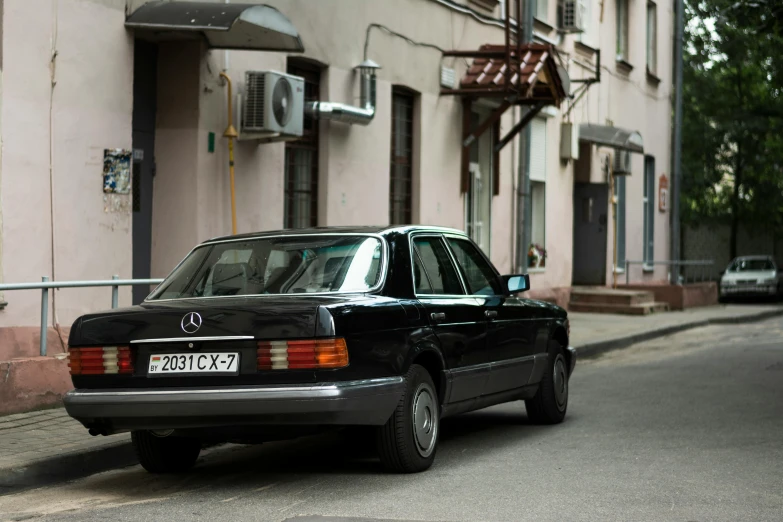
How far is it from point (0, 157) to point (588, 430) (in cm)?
529

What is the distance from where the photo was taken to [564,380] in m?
10.3

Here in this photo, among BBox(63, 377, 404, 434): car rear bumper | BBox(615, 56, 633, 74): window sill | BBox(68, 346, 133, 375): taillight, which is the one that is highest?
BBox(615, 56, 633, 74): window sill

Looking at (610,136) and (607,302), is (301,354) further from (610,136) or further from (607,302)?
(610,136)

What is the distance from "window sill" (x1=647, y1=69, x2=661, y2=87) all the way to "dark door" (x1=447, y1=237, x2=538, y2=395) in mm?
21379

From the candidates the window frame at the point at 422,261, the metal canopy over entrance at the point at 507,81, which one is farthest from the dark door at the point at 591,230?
the window frame at the point at 422,261

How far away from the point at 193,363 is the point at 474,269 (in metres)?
2.72

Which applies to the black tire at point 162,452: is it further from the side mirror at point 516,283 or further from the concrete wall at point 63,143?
the concrete wall at point 63,143

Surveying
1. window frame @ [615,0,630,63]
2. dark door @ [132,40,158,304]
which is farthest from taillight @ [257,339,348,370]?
window frame @ [615,0,630,63]

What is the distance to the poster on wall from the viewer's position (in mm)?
12211

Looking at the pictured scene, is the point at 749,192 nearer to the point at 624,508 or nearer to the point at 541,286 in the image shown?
the point at 541,286

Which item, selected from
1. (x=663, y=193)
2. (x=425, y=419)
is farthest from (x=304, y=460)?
(x=663, y=193)

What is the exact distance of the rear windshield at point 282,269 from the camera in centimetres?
760

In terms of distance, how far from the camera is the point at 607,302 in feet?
81.5

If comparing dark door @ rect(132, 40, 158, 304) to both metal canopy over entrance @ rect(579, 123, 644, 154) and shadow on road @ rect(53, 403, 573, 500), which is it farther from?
metal canopy over entrance @ rect(579, 123, 644, 154)
